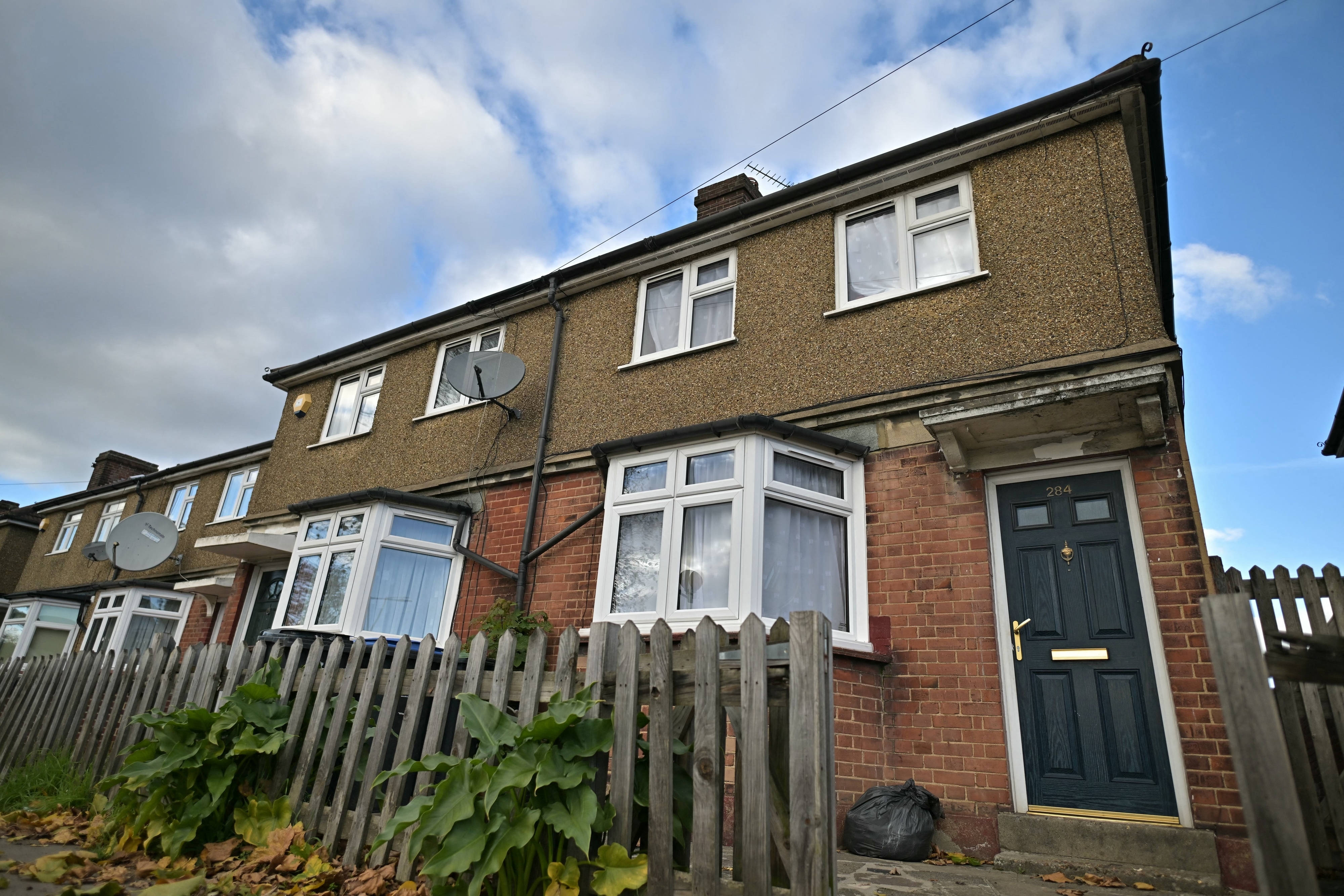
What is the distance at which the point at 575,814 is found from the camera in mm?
2553

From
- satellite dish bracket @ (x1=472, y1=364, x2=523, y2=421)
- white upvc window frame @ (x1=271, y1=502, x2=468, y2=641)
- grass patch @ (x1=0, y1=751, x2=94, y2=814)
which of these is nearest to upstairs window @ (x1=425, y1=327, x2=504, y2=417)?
satellite dish bracket @ (x1=472, y1=364, x2=523, y2=421)

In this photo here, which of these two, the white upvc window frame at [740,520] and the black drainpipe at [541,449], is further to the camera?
the black drainpipe at [541,449]

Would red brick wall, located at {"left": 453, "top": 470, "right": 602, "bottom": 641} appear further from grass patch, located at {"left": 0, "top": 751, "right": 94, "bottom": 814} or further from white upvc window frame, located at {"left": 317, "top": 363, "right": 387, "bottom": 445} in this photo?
grass patch, located at {"left": 0, "top": 751, "right": 94, "bottom": 814}

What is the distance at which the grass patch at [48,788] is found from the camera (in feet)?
15.4

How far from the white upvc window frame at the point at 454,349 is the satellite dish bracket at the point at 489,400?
39cm

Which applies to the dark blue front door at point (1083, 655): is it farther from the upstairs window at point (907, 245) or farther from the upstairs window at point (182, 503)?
the upstairs window at point (182, 503)

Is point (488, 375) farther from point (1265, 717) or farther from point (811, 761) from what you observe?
point (1265, 717)

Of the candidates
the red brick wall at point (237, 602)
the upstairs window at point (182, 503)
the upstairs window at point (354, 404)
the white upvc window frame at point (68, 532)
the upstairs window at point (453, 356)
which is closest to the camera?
the upstairs window at point (453, 356)

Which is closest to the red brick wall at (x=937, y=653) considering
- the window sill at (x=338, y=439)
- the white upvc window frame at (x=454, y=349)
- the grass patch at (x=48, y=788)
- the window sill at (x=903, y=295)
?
the window sill at (x=903, y=295)

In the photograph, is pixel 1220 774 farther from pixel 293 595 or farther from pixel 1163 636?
pixel 293 595

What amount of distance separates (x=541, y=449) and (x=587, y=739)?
18.7 ft

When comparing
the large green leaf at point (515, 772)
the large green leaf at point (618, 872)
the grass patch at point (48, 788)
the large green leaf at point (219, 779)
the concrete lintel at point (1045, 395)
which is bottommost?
the grass patch at point (48, 788)

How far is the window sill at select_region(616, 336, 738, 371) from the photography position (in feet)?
24.5

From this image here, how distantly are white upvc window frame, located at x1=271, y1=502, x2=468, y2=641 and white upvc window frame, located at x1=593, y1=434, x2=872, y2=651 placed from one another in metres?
2.69
